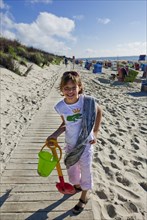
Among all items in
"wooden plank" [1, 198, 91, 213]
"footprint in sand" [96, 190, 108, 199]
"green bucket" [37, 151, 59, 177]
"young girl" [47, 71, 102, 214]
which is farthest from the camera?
"footprint in sand" [96, 190, 108, 199]

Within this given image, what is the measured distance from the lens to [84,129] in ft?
8.34

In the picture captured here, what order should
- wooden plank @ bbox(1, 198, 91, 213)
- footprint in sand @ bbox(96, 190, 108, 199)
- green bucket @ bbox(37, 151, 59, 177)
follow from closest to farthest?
green bucket @ bbox(37, 151, 59, 177), wooden plank @ bbox(1, 198, 91, 213), footprint in sand @ bbox(96, 190, 108, 199)

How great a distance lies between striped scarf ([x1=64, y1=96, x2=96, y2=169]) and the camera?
2.54 metres

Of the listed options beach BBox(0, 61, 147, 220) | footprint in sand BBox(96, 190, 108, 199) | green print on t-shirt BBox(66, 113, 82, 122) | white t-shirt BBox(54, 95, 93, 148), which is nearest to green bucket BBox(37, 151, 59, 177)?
white t-shirt BBox(54, 95, 93, 148)

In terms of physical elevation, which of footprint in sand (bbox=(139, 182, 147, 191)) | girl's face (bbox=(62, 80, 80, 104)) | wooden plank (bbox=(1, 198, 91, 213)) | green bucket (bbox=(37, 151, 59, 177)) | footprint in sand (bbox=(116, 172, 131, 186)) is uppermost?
girl's face (bbox=(62, 80, 80, 104))

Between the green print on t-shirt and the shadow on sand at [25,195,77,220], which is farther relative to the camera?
the shadow on sand at [25,195,77,220]

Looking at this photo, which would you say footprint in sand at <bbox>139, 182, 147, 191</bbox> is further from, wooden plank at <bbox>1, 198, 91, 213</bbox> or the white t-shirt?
the white t-shirt

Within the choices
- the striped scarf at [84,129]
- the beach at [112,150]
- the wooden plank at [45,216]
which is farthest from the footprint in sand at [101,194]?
the striped scarf at [84,129]

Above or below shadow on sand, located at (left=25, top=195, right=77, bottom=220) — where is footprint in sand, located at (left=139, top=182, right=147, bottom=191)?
below

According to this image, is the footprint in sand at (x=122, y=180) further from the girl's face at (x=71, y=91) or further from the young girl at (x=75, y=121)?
the girl's face at (x=71, y=91)

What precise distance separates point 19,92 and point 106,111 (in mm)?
3428

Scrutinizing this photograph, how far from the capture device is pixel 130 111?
877cm

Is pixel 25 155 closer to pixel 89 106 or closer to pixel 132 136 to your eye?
pixel 89 106

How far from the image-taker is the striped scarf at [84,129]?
254 centimetres
